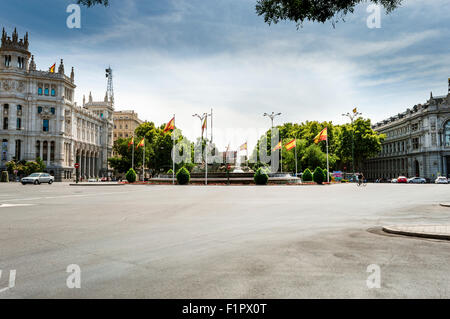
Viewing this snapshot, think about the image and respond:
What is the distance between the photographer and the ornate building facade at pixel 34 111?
77125 millimetres

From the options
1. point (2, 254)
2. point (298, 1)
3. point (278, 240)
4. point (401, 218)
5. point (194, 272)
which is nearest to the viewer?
point (194, 272)

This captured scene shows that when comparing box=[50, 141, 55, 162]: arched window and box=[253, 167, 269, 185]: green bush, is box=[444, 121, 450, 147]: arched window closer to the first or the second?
box=[253, 167, 269, 185]: green bush

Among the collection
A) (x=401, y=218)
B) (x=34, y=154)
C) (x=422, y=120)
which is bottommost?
(x=401, y=218)

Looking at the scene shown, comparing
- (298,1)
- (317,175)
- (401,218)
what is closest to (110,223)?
(298,1)

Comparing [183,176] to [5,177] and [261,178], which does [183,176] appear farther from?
[5,177]

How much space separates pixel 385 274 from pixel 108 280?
380 centimetres

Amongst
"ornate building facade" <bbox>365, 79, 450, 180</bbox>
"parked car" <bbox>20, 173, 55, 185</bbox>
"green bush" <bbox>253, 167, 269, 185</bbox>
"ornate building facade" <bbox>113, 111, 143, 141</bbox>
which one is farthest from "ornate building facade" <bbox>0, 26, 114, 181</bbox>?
"ornate building facade" <bbox>365, 79, 450, 180</bbox>

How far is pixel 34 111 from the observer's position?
8044cm

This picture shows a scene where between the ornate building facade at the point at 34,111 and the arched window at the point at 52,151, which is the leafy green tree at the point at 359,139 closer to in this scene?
the ornate building facade at the point at 34,111

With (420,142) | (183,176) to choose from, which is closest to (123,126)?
(183,176)

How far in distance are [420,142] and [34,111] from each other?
9623 cm

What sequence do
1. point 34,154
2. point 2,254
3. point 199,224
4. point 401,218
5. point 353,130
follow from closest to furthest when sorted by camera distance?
point 2,254 < point 199,224 < point 401,218 < point 353,130 < point 34,154

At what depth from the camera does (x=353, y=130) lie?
71438 millimetres

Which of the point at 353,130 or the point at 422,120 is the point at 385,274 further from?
the point at 422,120
